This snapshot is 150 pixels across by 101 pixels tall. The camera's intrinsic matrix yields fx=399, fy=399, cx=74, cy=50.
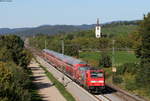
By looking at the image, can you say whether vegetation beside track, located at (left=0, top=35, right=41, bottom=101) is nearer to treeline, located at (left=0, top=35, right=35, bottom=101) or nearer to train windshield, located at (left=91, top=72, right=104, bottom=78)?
treeline, located at (left=0, top=35, right=35, bottom=101)

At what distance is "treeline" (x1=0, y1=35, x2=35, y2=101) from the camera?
2523 centimetres

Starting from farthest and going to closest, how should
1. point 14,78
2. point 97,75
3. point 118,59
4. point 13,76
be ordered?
point 118,59 < point 97,75 < point 13,76 < point 14,78

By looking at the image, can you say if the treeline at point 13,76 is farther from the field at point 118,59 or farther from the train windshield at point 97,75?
the field at point 118,59

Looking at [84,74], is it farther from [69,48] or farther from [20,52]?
[69,48]

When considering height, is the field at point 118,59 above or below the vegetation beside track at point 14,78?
below

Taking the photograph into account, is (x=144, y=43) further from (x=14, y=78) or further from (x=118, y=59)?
(x=118, y=59)

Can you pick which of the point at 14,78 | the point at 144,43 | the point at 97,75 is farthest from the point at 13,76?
the point at 144,43

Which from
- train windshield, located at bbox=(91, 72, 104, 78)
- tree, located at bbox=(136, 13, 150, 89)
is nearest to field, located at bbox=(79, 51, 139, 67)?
tree, located at bbox=(136, 13, 150, 89)

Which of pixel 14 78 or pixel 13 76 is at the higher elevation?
pixel 13 76

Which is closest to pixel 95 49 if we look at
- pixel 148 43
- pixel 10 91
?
pixel 148 43

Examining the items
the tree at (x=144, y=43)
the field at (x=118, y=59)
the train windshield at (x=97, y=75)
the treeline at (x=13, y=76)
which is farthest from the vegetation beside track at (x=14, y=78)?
the field at (x=118, y=59)

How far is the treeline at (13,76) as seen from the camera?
25.2 m

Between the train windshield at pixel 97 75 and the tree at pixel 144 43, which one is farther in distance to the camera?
the tree at pixel 144 43

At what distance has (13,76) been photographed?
120 ft
